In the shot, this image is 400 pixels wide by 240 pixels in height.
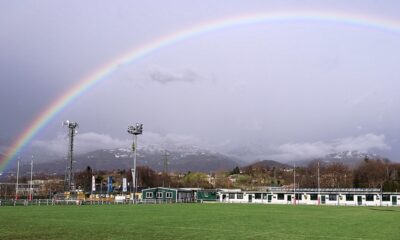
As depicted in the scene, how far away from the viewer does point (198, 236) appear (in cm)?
2892

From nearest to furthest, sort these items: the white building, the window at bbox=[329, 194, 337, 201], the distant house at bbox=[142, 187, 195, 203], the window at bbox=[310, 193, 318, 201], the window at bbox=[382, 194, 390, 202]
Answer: the window at bbox=[382, 194, 390, 202] → the white building → the window at bbox=[329, 194, 337, 201] → the window at bbox=[310, 193, 318, 201] → the distant house at bbox=[142, 187, 195, 203]

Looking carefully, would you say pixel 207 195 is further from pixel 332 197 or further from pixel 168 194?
pixel 332 197

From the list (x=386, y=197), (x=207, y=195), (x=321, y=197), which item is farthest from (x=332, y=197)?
(x=207, y=195)

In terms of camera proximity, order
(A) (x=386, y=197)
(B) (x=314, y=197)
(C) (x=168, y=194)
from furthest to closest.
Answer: (C) (x=168, y=194) → (B) (x=314, y=197) → (A) (x=386, y=197)

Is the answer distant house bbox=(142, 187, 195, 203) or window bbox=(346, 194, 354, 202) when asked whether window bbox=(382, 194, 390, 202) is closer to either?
window bbox=(346, 194, 354, 202)

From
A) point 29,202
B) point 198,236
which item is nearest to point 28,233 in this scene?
point 198,236

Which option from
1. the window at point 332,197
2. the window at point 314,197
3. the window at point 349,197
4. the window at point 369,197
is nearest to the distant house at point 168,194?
the window at point 314,197

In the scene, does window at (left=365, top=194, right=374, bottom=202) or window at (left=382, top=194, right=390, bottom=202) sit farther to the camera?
window at (left=365, top=194, right=374, bottom=202)

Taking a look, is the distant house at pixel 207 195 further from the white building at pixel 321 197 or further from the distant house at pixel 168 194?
the distant house at pixel 168 194

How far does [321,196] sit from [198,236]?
333 feet

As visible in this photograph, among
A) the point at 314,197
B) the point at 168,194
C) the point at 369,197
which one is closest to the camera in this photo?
the point at 369,197

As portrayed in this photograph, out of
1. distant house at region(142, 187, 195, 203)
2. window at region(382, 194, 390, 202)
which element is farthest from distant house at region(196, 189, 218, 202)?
window at region(382, 194, 390, 202)

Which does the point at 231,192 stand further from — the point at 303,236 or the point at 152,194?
the point at 303,236

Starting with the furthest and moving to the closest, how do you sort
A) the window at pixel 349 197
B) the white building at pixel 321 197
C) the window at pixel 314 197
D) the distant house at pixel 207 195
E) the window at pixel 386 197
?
the distant house at pixel 207 195 → the window at pixel 314 197 → the window at pixel 349 197 → the white building at pixel 321 197 → the window at pixel 386 197
